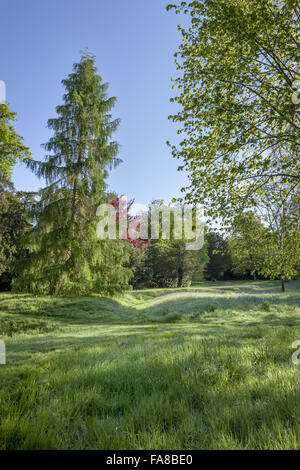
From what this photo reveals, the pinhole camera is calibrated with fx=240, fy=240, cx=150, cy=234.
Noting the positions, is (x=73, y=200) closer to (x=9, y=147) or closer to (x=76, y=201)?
(x=76, y=201)

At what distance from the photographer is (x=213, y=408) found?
82.0 inches

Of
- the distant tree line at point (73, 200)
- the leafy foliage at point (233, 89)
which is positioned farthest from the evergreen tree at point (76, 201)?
the leafy foliage at point (233, 89)

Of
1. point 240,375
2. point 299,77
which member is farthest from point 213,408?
point 299,77

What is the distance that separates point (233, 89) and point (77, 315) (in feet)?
36.5

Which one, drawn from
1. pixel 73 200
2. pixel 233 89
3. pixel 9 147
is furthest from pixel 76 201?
pixel 233 89

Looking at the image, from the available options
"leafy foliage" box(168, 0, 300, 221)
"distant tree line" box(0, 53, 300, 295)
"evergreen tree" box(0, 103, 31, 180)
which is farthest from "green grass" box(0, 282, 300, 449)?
"evergreen tree" box(0, 103, 31, 180)

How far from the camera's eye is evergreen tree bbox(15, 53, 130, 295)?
13.2 metres

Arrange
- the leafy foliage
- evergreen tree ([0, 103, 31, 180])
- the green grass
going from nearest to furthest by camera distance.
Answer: the green grass → the leafy foliage → evergreen tree ([0, 103, 31, 180])

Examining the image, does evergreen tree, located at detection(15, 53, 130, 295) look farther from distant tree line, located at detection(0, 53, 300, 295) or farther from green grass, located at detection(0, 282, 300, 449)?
green grass, located at detection(0, 282, 300, 449)

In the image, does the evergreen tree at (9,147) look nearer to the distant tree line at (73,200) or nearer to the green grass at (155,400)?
the distant tree line at (73,200)

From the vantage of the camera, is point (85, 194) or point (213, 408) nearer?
point (213, 408)

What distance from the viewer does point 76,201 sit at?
47.8ft

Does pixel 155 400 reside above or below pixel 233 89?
below
